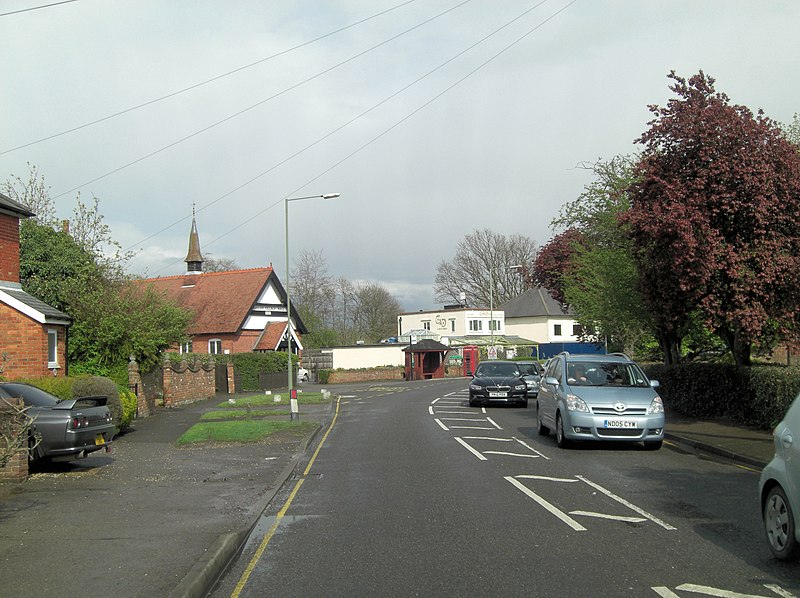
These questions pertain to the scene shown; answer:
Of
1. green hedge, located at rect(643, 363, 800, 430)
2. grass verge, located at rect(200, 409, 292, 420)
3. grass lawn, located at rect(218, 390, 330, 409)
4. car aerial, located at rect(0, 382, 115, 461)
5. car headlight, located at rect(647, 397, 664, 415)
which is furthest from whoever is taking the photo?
grass lawn, located at rect(218, 390, 330, 409)

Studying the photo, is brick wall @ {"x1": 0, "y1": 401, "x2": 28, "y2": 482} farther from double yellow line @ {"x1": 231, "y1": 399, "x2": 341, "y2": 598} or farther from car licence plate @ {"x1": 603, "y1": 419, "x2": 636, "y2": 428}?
car licence plate @ {"x1": 603, "y1": 419, "x2": 636, "y2": 428}

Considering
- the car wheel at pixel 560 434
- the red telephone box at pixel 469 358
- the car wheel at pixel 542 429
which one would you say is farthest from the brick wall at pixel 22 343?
→ the red telephone box at pixel 469 358

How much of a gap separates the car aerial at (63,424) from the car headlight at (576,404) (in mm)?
8136

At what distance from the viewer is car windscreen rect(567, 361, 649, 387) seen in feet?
49.8

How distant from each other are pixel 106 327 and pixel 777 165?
20541mm

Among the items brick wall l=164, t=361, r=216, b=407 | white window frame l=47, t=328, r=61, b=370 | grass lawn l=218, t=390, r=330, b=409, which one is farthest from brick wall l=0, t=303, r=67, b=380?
brick wall l=164, t=361, r=216, b=407

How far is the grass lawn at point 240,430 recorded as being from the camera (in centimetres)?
1722

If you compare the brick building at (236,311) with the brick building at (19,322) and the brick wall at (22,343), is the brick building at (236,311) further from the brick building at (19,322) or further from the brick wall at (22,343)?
the brick wall at (22,343)

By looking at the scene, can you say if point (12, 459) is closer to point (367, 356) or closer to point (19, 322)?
point (19, 322)

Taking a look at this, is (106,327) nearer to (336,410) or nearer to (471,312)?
(336,410)

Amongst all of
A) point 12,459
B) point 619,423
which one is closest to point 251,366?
point 619,423

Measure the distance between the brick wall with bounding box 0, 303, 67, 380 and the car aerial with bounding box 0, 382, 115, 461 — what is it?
8296 millimetres

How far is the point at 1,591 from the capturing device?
568cm

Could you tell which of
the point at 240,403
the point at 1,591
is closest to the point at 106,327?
the point at 240,403
